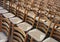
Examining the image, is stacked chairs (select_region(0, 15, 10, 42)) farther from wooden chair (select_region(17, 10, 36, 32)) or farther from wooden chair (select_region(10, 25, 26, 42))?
wooden chair (select_region(17, 10, 36, 32))

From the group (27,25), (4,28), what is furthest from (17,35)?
(27,25)

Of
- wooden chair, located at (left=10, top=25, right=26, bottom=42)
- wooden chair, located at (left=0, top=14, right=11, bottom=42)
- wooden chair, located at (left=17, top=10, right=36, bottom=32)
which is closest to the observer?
wooden chair, located at (left=10, top=25, right=26, bottom=42)

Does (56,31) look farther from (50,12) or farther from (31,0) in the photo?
(31,0)

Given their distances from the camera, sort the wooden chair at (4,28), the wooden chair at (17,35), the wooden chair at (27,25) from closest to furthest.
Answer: the wooden chair at (17,35) < the wooden chair at (4,28) < the wooden chair at (27,25)

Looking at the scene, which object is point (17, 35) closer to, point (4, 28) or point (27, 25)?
point (4, 28)

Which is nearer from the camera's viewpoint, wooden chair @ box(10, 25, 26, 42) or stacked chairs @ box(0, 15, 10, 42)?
wooden chair @ box(10, 25, 26, 42)

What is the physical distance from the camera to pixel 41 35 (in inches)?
78.0

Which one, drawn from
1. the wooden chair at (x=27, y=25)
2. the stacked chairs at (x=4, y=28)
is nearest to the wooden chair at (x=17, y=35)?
the stacked chairs at (x=4, y=28)

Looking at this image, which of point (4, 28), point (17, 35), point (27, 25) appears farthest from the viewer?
point (27, 25)

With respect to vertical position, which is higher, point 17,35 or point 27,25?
point 17,35

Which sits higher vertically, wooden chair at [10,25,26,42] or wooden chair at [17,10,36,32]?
wooden chair at [10,25,26,42]

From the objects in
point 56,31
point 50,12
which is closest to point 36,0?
point 50,12

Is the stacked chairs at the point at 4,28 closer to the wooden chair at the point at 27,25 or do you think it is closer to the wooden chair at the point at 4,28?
the wooden chair at the point at 4,28

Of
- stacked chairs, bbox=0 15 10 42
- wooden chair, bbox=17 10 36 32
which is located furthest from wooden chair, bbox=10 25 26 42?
wooden chair, bbox=17 10 36 32
